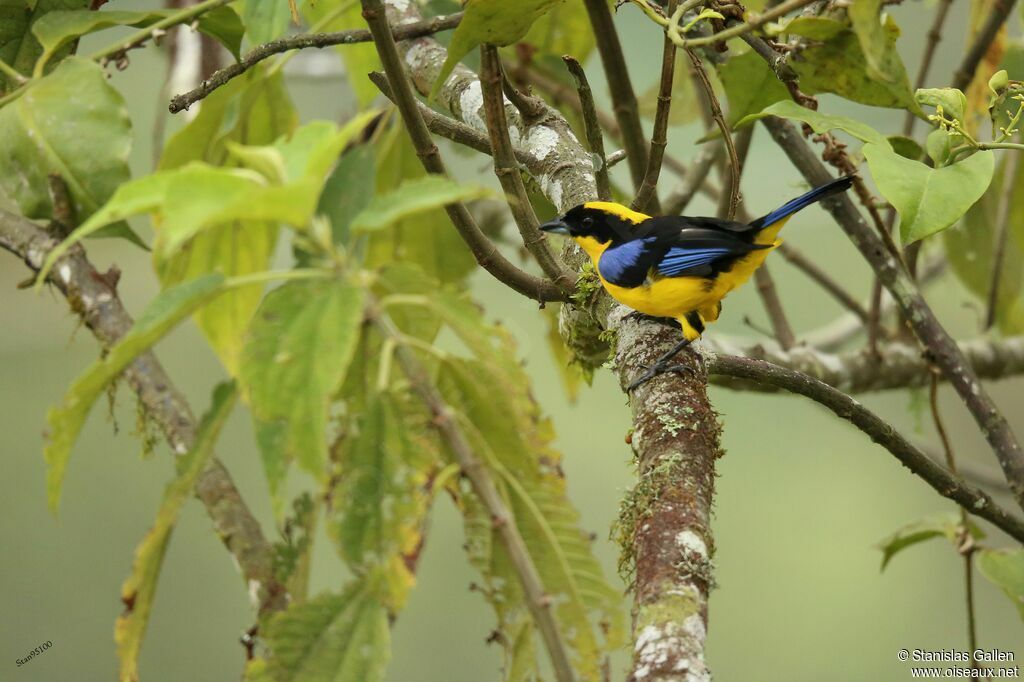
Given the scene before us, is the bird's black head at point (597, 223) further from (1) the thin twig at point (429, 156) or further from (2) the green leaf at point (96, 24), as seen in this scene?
(2) the green leaf at point (96, 24)

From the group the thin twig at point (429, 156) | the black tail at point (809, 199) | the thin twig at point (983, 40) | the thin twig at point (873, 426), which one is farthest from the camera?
the thin twig at point (983, 40)

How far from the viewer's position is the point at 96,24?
1210 millimetres

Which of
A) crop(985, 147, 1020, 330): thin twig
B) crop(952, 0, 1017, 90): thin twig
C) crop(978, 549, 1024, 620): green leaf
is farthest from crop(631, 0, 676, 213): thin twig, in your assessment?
crop(985, 147, 1020, 330): thin twig

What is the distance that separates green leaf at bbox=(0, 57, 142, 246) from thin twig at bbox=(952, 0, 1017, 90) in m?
1.65

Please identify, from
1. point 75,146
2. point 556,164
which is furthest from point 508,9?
point 75,146

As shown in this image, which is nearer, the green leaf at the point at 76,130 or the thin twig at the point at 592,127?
the green leaf at the point at 76,130

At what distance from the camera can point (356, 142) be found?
2215mm

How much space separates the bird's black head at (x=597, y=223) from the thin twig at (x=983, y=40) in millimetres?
925

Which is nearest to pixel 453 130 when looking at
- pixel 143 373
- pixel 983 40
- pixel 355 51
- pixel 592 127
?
pixel 592 127

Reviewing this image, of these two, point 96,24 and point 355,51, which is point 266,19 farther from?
point 355,51

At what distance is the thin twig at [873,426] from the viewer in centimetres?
117

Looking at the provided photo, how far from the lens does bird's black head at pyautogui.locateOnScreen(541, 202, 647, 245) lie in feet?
4.66

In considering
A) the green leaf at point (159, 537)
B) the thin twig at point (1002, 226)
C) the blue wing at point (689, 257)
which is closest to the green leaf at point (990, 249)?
the thin twig at point (1002, 226)

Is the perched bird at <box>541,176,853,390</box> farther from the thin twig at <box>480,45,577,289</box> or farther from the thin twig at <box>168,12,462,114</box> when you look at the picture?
the thin twig at <box>168,12,462,114</box>
